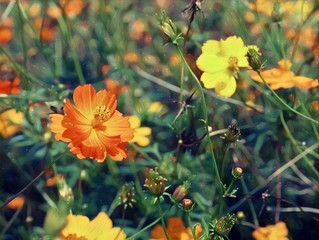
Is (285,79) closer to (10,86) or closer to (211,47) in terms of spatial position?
(211,47)

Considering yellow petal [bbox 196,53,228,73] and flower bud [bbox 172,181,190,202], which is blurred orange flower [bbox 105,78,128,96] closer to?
yellow petal [bbox 196,53,228,73]

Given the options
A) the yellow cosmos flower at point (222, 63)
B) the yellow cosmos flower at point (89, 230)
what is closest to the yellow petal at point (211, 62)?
the yellow cosmos flower at point (222, 63)

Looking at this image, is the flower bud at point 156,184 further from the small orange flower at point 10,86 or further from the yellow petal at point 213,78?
the small orange flower at point 10,86

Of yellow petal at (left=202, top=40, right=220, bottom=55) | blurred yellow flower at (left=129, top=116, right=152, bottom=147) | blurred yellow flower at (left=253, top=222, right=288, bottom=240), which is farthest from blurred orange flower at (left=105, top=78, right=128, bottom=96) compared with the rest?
blurred yellow flower at (left=253, top=222, right=288, bottom=240)

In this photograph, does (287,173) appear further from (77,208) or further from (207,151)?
(77,208)

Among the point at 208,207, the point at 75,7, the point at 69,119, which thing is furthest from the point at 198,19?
the point at 69,119
